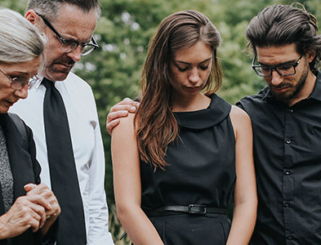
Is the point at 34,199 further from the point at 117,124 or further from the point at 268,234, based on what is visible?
the point at 268,234

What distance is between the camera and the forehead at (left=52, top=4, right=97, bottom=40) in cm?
429

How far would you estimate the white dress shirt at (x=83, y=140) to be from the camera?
13.8ft

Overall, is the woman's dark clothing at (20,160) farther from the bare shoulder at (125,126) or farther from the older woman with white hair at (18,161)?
the bare shoulder at (125,126)

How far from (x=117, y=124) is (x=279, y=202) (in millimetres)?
1209

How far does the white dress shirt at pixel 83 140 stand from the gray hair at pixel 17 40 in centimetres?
82

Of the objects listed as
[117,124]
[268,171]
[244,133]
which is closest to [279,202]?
[268,171]

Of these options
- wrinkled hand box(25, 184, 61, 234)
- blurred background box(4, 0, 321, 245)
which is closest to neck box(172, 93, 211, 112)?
wrinkled hand box(25, 184, 61, 234)

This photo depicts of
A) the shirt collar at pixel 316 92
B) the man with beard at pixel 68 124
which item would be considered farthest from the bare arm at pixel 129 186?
the shirt collar at pixel 316 92

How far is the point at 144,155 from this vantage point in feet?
13.7

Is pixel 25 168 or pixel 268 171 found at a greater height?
pixel 25 168

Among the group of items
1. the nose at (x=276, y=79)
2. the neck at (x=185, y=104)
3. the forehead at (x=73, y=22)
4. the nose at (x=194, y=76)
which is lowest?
the neck at (x=185, y=104)

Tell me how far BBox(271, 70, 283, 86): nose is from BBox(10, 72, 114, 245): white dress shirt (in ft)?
4.23

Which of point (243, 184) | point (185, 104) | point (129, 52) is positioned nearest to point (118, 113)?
point (185, 104)

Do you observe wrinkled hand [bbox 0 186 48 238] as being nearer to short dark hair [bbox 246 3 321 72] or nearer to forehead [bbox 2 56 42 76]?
forehead [bbox 2 56 42 76]
